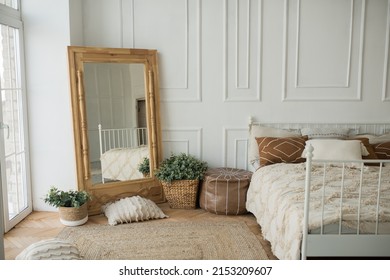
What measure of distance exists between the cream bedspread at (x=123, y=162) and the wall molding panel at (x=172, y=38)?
0.60 m

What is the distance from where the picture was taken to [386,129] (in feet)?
13.4

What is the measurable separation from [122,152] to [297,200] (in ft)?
6.02

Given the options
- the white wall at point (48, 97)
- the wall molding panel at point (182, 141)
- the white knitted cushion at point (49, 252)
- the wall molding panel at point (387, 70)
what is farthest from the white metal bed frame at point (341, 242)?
the white wall at point (48, 97)

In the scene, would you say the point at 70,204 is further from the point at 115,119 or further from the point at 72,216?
the point at 115,119

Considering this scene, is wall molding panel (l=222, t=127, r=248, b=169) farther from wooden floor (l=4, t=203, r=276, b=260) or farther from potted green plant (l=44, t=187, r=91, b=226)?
potted green plant (l=44, t=187, r=91, b=226)

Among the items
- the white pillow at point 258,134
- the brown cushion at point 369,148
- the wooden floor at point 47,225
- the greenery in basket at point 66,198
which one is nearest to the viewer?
the wooden floor at point 47,225

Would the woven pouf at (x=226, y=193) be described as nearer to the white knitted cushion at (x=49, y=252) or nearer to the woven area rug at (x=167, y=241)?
the woven area rug at (x=167, y=241)

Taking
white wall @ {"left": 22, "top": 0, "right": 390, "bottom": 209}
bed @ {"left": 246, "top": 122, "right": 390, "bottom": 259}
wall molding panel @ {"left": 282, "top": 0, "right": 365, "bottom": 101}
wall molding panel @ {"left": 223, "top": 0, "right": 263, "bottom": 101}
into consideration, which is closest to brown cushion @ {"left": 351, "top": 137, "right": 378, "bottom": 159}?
bed @ {"left": 246, "top": 122, "right": 390, "bottom": 259}

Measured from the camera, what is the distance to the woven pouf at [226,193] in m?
3.61

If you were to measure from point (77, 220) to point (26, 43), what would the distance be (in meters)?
1.62

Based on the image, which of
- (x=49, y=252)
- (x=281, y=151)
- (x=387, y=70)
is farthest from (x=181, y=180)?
(x=387, y=70)

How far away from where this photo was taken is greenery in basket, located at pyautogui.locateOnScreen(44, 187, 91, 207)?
11.1 ft

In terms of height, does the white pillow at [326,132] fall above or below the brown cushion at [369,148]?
above
